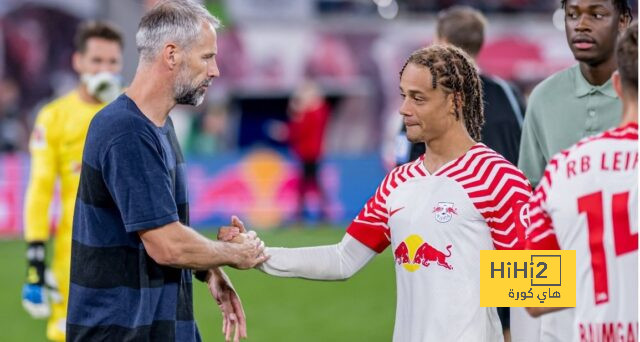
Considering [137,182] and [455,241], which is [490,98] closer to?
[455,241]

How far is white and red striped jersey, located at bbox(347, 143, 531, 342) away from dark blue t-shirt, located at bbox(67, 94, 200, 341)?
2.70ft

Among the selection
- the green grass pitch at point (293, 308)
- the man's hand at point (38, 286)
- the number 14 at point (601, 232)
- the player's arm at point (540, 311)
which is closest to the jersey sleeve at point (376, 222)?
the player's arm at point (540, 311)

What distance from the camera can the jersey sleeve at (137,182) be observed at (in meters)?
3.79

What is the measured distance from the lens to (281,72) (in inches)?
806

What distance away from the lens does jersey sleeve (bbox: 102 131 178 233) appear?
379 cm

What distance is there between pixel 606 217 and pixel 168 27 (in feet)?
5.73

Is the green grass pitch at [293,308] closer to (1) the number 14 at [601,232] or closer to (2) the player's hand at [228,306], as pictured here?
(2) the player's hand at [228,306]

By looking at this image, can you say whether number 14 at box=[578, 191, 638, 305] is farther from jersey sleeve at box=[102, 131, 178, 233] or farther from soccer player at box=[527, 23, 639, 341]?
jersey sleeve at box=[102, 131, 178, 233]

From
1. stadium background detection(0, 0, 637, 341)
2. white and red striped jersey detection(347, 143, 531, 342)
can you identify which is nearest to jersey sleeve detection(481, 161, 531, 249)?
white and red striped jersey detection(347, 143, 531, 342)

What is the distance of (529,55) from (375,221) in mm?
17670

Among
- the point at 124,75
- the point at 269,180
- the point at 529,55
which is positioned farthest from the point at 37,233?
the point at 529,55

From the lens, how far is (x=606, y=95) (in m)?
4.42

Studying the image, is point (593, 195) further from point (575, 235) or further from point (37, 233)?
point (37, 233)

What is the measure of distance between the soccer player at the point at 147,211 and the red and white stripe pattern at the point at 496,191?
842 mm
